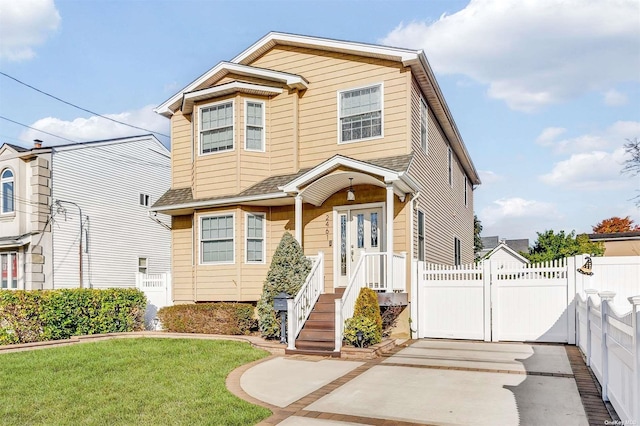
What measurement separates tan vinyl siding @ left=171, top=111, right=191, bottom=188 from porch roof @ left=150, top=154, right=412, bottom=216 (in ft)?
1.11

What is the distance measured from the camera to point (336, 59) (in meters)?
13.5

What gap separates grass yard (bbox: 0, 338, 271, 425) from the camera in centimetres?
587

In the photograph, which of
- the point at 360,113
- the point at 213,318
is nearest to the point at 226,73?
the point at 360,113

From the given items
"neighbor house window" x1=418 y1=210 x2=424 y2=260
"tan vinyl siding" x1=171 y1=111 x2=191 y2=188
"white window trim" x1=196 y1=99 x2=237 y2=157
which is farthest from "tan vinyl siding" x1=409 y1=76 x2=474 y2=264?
"tan vinyl siding" x1=171 y1=111 x2=191 y2=188

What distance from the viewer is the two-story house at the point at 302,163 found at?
1232cm

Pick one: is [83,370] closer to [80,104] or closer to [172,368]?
[172,368]

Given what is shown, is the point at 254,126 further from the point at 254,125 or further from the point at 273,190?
the point at 273,190

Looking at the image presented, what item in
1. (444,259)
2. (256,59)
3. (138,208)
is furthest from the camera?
(138,208)

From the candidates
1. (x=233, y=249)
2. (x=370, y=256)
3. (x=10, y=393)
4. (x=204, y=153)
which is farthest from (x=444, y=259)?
(x=10, y=393)

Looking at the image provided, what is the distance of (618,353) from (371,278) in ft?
23.2

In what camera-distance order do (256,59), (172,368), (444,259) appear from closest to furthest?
(172,368) < (256,59) < (444,259)

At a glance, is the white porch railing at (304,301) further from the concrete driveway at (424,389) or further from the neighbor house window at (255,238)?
the neighbor house window at (255,238)

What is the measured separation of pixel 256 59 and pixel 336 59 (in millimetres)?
2897

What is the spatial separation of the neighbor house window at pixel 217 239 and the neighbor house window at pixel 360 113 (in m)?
4.04
